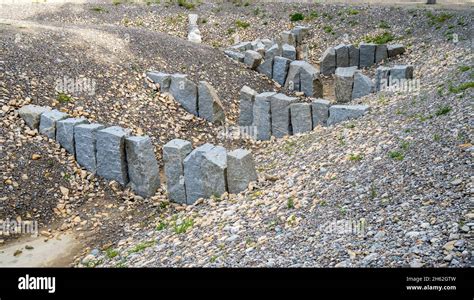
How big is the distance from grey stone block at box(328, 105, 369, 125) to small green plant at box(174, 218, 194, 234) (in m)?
6.29

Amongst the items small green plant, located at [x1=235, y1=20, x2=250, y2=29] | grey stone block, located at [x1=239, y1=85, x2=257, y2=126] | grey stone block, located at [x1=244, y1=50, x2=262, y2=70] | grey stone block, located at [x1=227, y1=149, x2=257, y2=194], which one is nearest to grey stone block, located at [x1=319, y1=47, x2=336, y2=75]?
grey stone block, located at [x1=244, y1=50, x2=262, y2=70]

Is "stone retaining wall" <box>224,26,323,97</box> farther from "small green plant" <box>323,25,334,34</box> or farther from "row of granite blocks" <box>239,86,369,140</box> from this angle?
"row of granite blocks" <box>239,86,369,140</box>

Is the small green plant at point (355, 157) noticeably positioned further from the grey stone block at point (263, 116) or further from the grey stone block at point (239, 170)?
the grey stone block at point (263, 116)

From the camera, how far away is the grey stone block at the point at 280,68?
65.9 feet

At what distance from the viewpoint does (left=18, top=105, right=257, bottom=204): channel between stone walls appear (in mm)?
10859

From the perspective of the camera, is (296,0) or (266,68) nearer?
(266,68)

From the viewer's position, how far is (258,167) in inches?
505

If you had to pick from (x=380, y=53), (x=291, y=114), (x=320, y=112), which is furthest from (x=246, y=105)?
(x=380, y=53)

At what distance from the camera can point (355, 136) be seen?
1190 centimetres

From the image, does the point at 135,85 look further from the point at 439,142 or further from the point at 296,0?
the point at 296,0

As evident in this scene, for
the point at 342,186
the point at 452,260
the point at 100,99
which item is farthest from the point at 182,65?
the point at 452,260

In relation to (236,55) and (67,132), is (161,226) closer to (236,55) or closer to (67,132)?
(67,132)

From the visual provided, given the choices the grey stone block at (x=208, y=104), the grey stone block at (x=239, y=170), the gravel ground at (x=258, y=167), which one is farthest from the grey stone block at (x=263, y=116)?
the grey stone block at (x=239, y=170)
